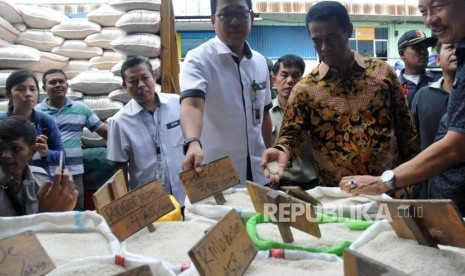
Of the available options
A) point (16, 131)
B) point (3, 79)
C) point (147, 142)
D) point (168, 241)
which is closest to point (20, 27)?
point (3, 79)

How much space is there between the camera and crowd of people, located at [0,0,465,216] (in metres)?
0.96

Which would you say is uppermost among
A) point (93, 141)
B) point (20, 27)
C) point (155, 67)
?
point (20, 27)

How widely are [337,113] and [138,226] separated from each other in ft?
1.91

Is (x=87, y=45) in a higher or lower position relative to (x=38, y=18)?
lower

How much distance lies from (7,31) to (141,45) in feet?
3.91

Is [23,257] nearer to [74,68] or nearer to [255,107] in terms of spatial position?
[255,107]

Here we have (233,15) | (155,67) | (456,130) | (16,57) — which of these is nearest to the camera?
(456,130)

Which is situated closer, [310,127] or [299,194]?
[299,194]

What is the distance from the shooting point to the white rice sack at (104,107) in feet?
9.82

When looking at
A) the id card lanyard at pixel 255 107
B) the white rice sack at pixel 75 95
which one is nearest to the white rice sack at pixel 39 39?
the white rice sack at pixel 75 95

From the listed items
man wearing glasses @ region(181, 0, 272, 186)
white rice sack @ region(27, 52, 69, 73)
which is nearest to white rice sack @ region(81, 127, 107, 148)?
white rice sack @ region(27, 52, 69, 73)

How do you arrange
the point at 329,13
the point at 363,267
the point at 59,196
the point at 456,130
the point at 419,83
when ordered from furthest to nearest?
the point at 419,83 → the point at 329,13 → the point at 59,196 → the point at 456,130 → the point at 363,267

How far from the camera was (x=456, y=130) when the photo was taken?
0.89 metres

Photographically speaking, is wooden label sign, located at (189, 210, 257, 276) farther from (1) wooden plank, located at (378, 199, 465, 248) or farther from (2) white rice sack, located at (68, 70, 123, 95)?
(2) white rice sack, located at (68, 70, 123, 95)
